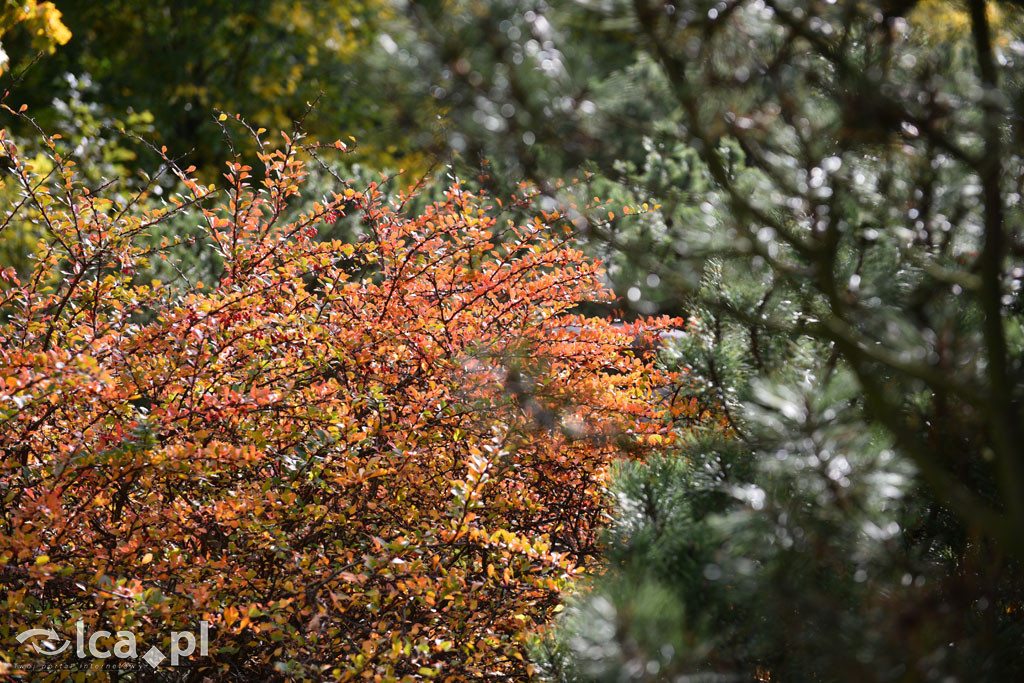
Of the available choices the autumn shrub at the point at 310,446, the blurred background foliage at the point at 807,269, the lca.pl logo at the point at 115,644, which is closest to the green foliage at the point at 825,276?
the blurred background foliage at the point at 807,269

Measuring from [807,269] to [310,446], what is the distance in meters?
1.63

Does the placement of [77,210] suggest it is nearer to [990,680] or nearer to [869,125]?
[869,125]

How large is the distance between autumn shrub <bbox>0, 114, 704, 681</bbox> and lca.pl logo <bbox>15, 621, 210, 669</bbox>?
36 millimetres

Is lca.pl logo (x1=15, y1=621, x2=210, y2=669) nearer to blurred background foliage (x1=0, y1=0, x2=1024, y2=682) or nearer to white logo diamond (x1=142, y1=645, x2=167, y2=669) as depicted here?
white logo diamond (x1=142, y1=645, x2=167, y2=669)

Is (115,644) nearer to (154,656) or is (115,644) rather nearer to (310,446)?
(154,656)

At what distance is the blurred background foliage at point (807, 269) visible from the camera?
52.3 inches

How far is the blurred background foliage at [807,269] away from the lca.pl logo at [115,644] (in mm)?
1117

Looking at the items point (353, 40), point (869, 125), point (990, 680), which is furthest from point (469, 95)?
point (353, 40)

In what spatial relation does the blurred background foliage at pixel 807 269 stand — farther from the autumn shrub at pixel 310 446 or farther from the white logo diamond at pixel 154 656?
the white logo diamond at pixel 154 656

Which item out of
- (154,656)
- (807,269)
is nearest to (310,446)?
(154,656)

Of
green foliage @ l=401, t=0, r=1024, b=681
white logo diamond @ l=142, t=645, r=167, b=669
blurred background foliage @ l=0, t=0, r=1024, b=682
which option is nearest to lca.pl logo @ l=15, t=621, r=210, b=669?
white logo diamond @ l=142, t=645, r=167, b=669

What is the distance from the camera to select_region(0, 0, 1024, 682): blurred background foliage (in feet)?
4.36

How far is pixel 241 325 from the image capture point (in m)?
2.64

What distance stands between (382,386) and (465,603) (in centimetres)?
89
